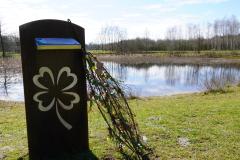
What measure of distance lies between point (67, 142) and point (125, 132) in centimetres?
80

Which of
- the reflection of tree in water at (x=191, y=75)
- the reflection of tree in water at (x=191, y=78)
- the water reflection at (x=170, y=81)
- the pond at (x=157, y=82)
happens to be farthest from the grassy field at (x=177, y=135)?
the reflection of tree in water at (x=191, y=78)

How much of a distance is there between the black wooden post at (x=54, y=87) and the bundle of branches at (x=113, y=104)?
137 mm

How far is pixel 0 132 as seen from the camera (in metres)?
5.70

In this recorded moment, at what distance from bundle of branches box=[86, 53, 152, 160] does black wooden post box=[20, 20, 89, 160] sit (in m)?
0.14

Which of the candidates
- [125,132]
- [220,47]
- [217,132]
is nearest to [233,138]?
[217,132]

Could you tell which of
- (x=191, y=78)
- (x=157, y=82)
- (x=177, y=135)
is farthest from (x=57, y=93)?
(x=191, y=78)

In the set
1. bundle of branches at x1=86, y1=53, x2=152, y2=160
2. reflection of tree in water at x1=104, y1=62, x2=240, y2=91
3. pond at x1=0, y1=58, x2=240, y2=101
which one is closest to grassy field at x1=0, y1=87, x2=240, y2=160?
bundle of branches at x1=86, y1=53, x2=152, y2=160

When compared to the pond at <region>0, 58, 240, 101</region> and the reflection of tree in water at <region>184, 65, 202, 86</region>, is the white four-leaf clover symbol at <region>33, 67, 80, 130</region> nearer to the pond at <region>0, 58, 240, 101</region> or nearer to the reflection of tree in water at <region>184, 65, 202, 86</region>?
the pond at <region>0, 58, 240, 101</region>

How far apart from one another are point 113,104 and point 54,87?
833 millimetres

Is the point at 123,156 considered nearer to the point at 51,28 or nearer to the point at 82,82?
the point at 82,82

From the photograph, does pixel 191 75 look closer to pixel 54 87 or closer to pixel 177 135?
pixel 177 135

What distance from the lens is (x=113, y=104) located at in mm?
4332

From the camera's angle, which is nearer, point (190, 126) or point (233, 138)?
point (233, 138)

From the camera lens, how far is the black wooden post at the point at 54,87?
13.0 ft
